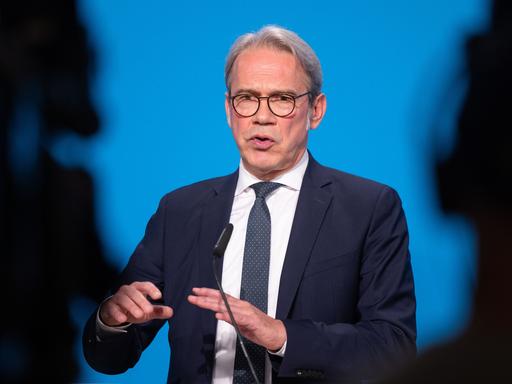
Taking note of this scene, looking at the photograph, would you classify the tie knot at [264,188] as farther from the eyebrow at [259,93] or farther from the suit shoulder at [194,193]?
the eyebrow at [259,93]

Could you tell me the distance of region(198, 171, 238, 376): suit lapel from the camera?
200 centimetres

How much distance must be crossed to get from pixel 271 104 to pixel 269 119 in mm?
53

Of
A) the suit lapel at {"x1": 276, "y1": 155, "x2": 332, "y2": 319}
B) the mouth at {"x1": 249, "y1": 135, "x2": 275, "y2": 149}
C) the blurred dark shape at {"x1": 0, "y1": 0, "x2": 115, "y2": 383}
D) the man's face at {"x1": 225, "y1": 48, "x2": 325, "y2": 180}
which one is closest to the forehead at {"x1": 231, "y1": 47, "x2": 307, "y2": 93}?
the man's face at {"x1": 225, "y1": 48, "x2": 325, "y2": 180}

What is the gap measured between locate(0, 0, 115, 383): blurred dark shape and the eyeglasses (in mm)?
1296

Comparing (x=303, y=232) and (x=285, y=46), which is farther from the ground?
(x=285, y=46)

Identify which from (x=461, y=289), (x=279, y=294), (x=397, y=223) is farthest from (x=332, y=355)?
(x=461, y=289)

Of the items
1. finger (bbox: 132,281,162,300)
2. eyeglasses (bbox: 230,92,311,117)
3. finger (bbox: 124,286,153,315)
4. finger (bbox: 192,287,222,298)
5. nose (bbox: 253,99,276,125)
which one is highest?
eyeglasses (bbox: 230,92,311,117)

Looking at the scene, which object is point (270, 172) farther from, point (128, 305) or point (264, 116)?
point (128, 305)

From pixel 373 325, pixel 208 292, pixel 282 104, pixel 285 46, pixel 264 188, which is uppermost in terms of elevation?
pixel 285 46

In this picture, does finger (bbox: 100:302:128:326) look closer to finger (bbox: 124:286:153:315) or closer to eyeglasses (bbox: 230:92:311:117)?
finger (bbox: 124:286:153:315)

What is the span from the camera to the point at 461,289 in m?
0.59

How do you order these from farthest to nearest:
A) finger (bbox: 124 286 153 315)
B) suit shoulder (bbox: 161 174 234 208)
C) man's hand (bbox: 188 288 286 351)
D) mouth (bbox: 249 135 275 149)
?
1. suit shoulder (bbox: 161 174 234 208)
2. mouth (bbox: 249 135 275 149)
3. finger (bbox: 124 286 153 315)
4. man's hand (bbox: 188 288 286 351)

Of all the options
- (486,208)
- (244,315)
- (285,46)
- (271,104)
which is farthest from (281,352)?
(486,208)

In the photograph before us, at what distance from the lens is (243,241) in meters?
2.10
